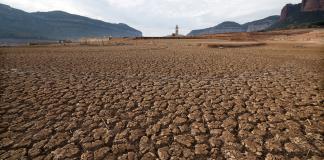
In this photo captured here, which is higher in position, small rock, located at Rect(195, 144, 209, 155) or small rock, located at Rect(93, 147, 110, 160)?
small rock, located at Rect(93, 147, 110, 160)

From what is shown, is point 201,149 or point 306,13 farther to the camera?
point 306,13

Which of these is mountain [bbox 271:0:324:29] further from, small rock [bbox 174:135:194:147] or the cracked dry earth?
small rock [bbox 174:135:194:147]

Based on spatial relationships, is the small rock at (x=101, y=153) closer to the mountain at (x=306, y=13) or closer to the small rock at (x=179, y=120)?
the small rock at (x=179, y=120)

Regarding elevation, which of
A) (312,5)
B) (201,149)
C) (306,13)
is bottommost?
(201,149)

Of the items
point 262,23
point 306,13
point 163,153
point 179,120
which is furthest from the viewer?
point 262,23

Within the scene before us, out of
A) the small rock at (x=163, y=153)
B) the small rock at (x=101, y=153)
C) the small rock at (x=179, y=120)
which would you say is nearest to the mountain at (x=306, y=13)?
the small rock at (x=179, y=120)

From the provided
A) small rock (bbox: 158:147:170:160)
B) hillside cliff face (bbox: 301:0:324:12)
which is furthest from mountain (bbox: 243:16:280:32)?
small rock (bbox: 158:147:170:160)

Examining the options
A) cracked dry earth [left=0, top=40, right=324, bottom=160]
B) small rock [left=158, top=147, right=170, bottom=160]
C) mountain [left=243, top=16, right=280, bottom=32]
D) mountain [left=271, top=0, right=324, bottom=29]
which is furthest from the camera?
mountain [left=243, top=16, right=280, bottom=32]

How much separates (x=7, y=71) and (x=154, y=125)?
6.26 m

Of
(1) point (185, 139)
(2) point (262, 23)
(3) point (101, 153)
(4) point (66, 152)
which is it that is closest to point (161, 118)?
(1) point (185, 139)

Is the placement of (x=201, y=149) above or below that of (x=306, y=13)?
below

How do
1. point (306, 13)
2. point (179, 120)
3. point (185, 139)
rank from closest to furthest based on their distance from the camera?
point (185, 139) < point (179, 120) < point (306, 13)

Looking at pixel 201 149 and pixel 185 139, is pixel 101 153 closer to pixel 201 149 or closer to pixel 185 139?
pixel 185 139

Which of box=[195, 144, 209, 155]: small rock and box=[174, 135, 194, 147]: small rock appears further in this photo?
box=[174, 135, 194, 147]: small rock
